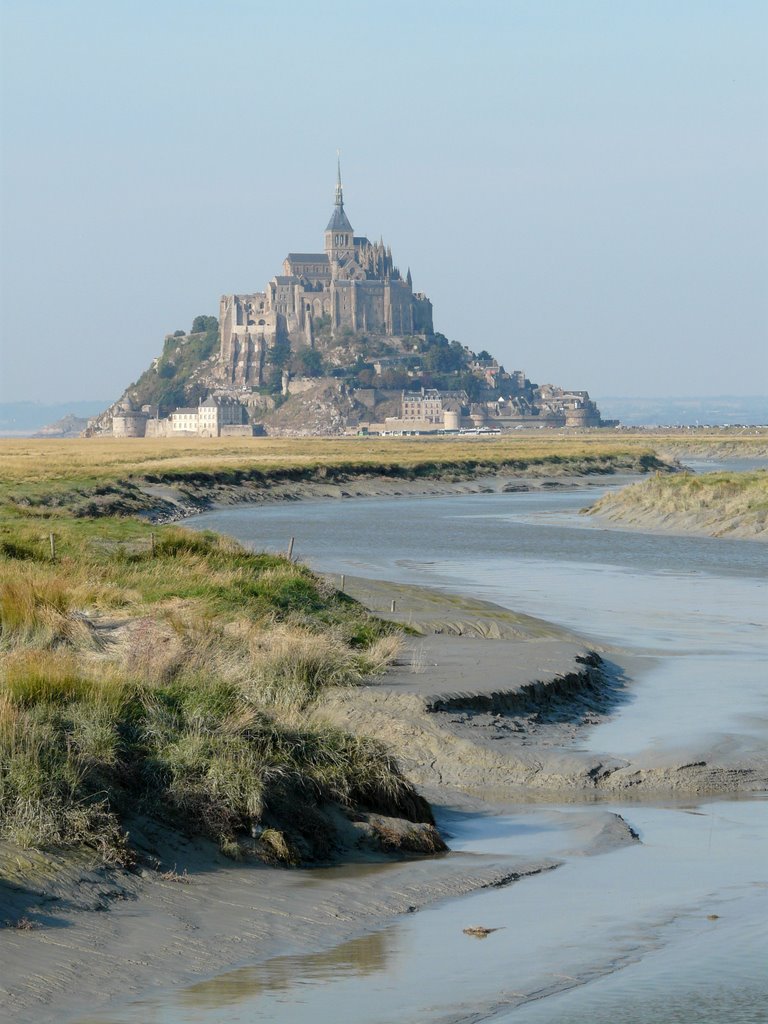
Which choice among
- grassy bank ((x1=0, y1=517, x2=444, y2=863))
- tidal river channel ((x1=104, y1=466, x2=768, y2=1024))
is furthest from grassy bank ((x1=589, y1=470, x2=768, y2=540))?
grassy bank ((x1=0, y1=517, x2=444, y2=863))

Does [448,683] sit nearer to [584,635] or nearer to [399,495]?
[584,635]

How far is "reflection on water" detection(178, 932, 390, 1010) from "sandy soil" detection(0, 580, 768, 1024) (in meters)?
0.11

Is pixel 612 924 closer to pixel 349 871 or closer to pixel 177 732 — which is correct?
pixel 349 871

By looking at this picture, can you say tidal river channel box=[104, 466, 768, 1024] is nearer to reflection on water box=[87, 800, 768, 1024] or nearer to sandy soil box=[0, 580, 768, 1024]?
reflection on water box=[87, 800, 768, 1024]

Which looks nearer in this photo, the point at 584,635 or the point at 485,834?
the point at 485,834

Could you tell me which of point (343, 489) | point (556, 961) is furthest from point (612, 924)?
point (343, 489)

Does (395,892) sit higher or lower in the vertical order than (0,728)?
lower

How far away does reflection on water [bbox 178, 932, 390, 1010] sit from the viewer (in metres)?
6.62

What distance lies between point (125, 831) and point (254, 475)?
5852cm

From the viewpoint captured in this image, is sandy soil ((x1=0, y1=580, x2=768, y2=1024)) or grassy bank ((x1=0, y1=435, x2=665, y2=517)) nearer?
sandy soil ((x1=0, y1=580, x2=768, y2=1024))

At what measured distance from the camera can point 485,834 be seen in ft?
32.1

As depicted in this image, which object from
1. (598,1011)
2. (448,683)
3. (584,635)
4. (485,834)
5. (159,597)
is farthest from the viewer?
(584,635)

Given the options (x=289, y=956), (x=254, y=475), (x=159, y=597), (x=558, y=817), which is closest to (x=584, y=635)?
(x=159, y=597)

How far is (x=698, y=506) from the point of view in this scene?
143 ft
